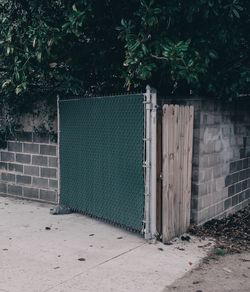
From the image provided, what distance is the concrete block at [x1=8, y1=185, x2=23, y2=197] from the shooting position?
346 inches

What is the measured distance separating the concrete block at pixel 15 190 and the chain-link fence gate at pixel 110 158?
1282mm

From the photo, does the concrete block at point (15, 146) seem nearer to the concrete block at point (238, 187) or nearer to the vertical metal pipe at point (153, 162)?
the vertical metal pipe at point (153, 162)

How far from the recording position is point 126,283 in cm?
486

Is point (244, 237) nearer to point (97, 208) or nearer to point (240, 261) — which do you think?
point (240, 261)

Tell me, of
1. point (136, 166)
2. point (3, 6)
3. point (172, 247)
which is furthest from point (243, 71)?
point (3, 6)

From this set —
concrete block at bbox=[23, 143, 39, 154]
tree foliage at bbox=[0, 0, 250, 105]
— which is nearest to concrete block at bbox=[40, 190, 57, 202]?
concrete block at bbox=[23, 143, 39, 154]

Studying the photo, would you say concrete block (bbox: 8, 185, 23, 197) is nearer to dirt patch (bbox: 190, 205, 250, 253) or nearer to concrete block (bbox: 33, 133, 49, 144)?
concrete block (bbox: 33, 133, 49, 144)

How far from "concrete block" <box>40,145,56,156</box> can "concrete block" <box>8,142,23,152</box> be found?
54 cm

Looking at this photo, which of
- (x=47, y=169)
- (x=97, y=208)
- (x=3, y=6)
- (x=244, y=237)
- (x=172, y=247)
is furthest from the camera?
(x=47, y=169)

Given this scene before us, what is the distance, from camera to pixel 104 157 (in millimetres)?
6809

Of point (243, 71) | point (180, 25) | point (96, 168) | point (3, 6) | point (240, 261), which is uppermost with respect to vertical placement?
point (3, 6)

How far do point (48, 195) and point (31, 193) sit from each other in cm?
42

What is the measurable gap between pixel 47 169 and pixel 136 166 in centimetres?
260

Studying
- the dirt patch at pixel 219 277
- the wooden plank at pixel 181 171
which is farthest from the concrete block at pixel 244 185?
the dirt patch at pixel 219 277
